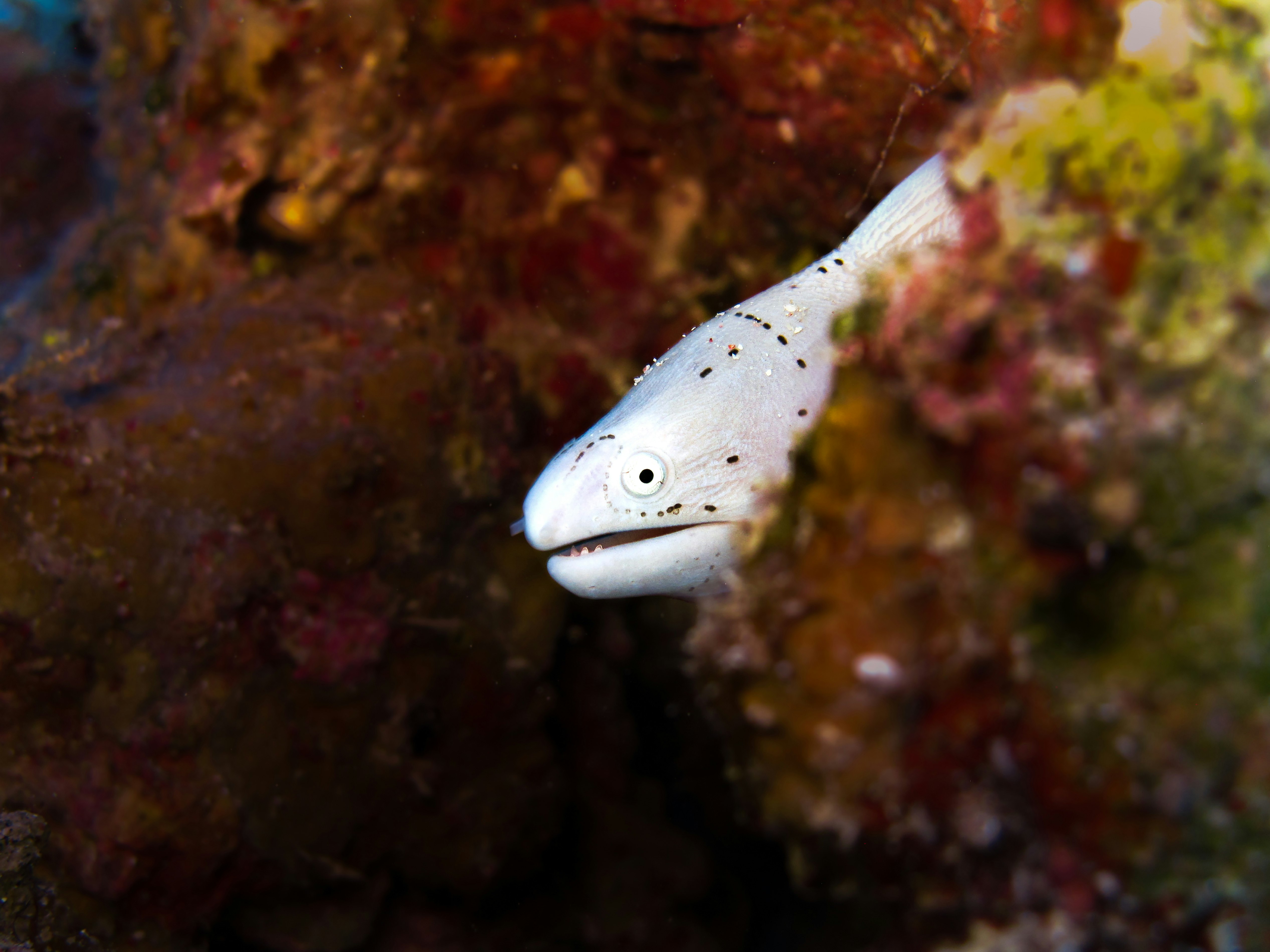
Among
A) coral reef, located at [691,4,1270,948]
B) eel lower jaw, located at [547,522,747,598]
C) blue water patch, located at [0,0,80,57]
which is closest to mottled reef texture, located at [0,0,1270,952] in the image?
coral reef, located at [691,4,1270,948]

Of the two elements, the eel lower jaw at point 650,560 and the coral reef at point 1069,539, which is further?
the eel lower jaw at point 650,560

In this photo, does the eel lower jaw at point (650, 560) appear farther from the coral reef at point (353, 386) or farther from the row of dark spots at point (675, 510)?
the coral reef at point (353, 386)

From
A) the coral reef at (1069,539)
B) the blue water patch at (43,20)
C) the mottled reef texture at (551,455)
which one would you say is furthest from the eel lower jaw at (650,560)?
the blue water patch at (43,20)

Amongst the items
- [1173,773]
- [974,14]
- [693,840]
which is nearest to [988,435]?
[1173,773]

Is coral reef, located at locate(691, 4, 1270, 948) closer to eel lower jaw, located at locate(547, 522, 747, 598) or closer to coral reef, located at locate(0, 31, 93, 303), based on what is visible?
eel lower jaw, located at locate(547, 522, 747, 598)

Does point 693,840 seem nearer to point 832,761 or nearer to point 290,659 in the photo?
point 290,659

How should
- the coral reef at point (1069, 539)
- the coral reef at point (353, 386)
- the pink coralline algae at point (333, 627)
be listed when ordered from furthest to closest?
the pink coralline algae at point (333, 627)
the coral reef at point (353, 386)
the coral reef at point (1069, 539)
